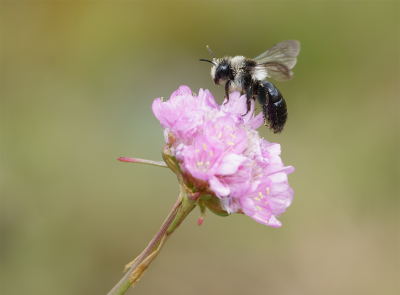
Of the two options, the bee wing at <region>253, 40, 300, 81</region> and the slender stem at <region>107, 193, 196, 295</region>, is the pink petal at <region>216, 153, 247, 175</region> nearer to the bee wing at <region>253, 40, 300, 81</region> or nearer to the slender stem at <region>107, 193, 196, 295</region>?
the slender stem at <region>107, 193, 196, 295</region>

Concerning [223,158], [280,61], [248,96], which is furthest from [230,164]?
[280,61]

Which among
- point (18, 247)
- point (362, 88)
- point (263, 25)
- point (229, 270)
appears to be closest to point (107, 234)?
point (18, 247)

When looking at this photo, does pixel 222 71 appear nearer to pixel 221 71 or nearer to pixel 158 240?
pixel 221 71

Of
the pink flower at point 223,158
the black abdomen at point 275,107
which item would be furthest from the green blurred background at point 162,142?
the pink flower at point 223,158

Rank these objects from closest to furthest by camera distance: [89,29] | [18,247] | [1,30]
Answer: [18,247]
[1,30]
[89,29]

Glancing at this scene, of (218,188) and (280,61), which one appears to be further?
(280,61)

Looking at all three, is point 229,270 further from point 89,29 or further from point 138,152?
point 89,29

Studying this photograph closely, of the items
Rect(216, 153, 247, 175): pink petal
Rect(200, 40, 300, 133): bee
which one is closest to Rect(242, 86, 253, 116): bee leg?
Rect(200, 40, 300, 133): bee
